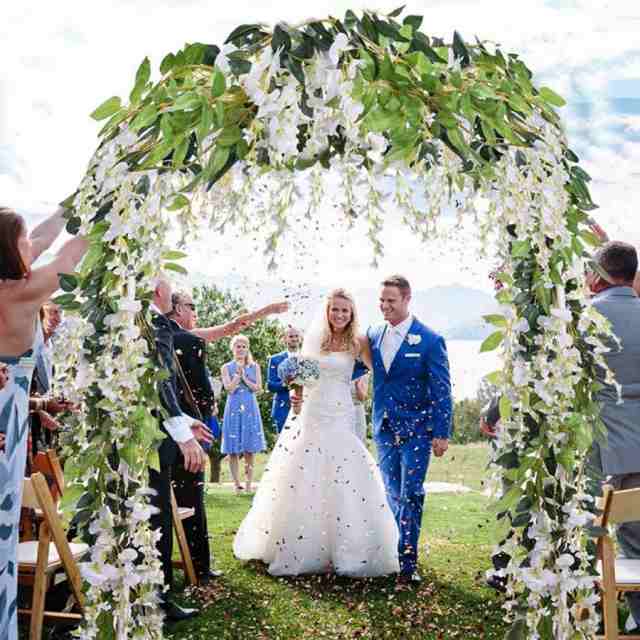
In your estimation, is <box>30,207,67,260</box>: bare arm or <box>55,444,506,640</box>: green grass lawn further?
<box>55,444,506,640</box>: green grass lawn

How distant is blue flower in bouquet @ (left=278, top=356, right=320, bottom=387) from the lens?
5949 mm

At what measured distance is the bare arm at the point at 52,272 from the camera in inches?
106

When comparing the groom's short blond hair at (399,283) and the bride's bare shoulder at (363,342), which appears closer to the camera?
the groom's short blond hair at (399,283)

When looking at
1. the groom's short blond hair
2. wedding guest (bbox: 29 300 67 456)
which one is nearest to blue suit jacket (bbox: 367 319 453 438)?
the groom's short blond hair

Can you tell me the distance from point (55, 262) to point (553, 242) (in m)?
1.52

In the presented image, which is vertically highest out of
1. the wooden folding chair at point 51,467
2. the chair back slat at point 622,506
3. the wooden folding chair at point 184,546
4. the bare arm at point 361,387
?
the bare arm at point 361,387

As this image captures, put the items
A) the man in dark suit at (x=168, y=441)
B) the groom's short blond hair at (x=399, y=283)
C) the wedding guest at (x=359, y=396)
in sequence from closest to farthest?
the man in dark suit at (x=168, y=441) < the groom's short blond hair at (x=399, y=283) < the wedding guest at (x=359, y=396)

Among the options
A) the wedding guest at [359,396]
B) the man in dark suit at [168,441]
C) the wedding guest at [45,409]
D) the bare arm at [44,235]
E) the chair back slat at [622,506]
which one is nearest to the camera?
the bare arm at [44,235]

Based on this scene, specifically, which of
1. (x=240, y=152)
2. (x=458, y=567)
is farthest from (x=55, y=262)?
(x=458, y=567)

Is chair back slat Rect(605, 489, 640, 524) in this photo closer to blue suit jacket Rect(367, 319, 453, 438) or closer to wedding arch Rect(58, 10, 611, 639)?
wedding arch Rect(58, 10, 611, 639)

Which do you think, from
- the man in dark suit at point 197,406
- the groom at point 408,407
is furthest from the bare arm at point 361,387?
the man in dark suit at point 197,406

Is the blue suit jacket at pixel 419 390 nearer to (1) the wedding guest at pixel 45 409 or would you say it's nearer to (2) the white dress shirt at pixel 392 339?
(2) the white dress shirt at pixel 392 339

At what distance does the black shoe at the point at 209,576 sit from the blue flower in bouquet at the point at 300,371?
4.45 ft

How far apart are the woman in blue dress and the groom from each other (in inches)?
167
